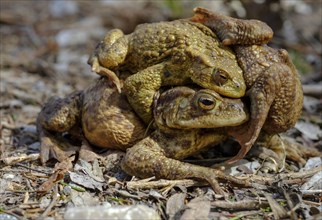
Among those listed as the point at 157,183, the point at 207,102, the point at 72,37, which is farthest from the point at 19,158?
the point at 72,37

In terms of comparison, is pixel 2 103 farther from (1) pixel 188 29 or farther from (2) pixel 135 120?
(1) pixel 188 29

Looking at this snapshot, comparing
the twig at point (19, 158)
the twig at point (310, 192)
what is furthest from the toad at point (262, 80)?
the twig at point (19, 158)

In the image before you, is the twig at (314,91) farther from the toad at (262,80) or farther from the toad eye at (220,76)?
the toad eye at (220,76)

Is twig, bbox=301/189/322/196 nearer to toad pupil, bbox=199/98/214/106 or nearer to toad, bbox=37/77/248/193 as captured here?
toad, bbox=37/77/248/193

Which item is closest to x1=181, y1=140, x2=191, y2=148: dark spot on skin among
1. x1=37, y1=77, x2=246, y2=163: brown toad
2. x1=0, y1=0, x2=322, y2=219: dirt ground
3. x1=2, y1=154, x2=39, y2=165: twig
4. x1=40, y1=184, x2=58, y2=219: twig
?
x1=37, y1=77, x2=246, y2=163: brown toad

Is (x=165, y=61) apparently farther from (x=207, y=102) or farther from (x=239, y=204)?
(x=239, y=204)

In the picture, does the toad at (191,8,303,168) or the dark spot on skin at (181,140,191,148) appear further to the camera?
the dark spot on skin at (181,140,191,148)
